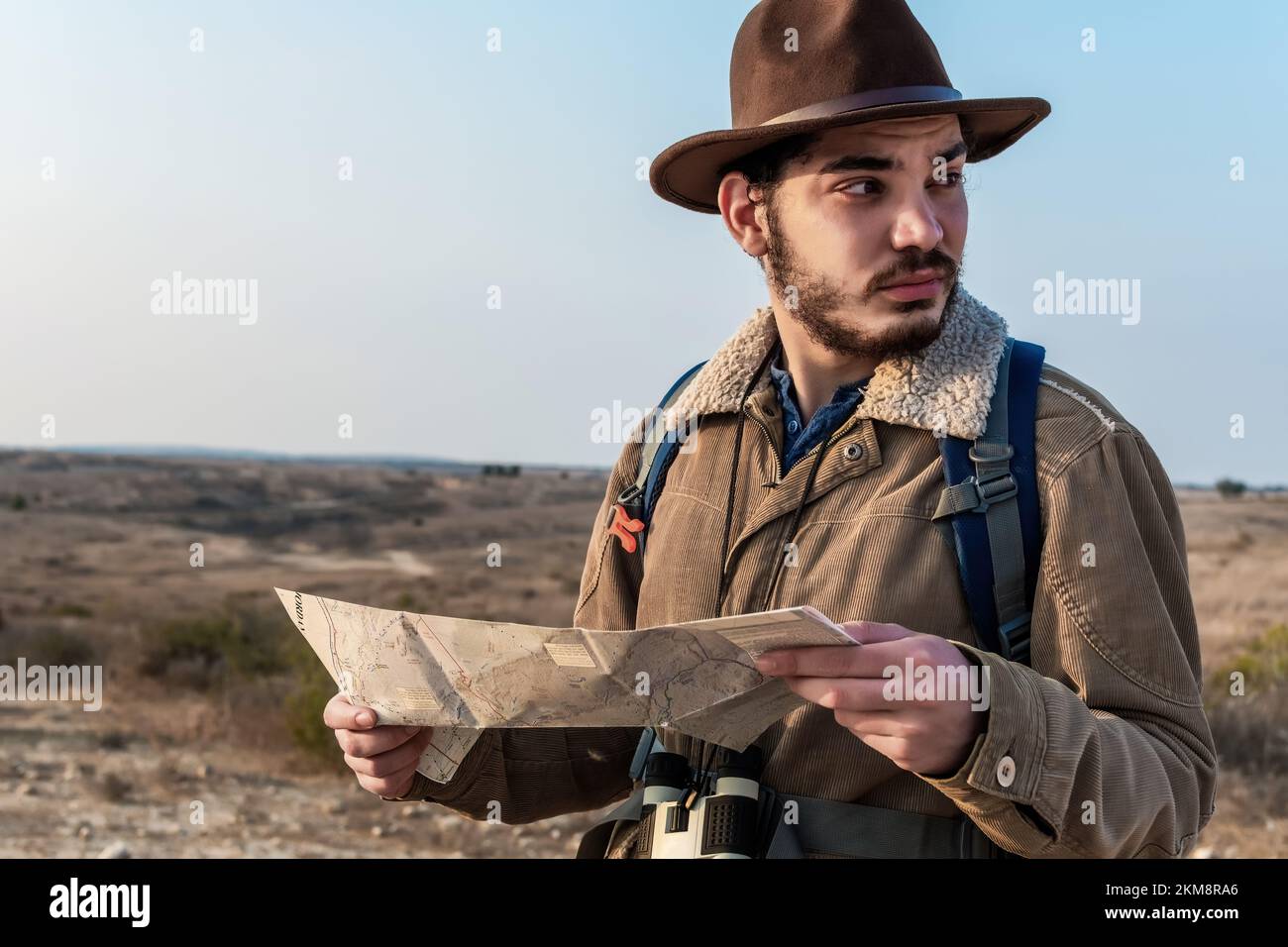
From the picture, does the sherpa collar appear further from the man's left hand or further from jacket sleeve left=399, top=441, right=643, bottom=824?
the man's left hand

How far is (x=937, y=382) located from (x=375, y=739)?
1327mm

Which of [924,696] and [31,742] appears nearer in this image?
[924,696]

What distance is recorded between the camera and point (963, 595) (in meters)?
2.39

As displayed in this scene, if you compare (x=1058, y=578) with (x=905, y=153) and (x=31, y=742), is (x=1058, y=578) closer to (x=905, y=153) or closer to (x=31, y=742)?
(x=905, y=153)

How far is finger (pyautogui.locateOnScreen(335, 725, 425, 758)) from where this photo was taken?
2.52m

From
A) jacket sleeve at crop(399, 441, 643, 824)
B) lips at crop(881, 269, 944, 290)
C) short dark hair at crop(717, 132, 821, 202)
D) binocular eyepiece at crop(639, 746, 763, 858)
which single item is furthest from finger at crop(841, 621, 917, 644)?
short dark hair at crop(717, 132, 821, 202)

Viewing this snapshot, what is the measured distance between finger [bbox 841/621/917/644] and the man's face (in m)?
0.84

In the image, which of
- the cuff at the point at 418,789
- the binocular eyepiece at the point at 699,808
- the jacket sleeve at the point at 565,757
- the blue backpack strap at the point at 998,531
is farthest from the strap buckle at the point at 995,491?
the cuff at the point at 418,789

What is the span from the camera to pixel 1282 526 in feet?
88.7

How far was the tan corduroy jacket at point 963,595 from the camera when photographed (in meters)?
2.14

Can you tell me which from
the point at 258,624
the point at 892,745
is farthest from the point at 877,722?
the point at 258,624

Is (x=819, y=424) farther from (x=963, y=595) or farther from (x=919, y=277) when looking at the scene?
(x=963, y=595)

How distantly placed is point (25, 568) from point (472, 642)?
25.9 meters

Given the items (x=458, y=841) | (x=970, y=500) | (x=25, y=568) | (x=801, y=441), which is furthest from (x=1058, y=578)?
(x=25, y=568)
